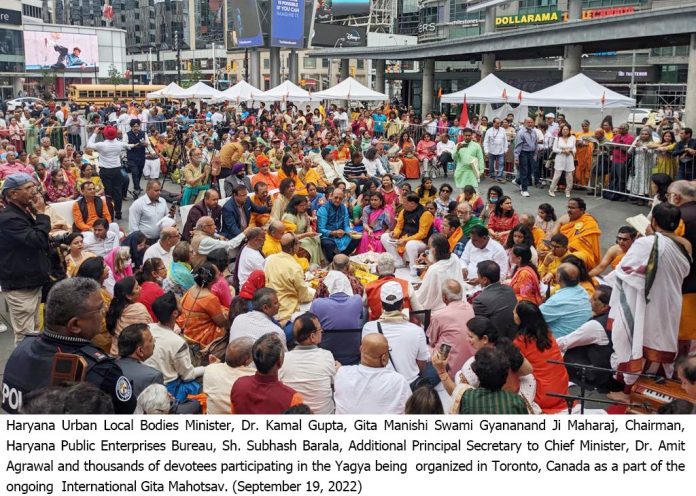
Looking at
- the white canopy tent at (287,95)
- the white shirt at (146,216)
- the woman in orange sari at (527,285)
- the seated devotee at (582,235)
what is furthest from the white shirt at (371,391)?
the white canopy tent at (287,95)

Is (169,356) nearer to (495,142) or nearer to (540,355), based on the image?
(540,355)

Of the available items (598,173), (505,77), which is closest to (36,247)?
(598,173)

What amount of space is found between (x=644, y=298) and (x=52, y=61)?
287ft

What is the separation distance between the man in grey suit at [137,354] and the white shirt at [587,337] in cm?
342

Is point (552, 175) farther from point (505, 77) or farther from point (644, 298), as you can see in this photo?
point (505, 77)

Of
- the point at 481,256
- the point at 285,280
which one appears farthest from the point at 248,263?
the point at 481,256

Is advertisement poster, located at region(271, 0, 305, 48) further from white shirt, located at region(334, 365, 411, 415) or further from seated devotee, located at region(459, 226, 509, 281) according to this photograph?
white shirt, located at region(334, 365, 411, 415)

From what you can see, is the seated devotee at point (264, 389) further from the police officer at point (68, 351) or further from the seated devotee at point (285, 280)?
the seated devotee at point (285, 280)

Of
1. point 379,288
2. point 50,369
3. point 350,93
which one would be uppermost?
point 350,93

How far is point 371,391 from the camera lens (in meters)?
4.36

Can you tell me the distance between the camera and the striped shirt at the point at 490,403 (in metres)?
3.66

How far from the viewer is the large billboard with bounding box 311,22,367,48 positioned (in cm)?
6372

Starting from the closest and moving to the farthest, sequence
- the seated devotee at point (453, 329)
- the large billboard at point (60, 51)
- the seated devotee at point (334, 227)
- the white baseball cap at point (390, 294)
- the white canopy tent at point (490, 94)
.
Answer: the white baseball cap at point (390, 294) < the seated devotee at point (453, 329) < the seated devotee at point (334, 227) < the white canopy tent at point (490, 94) < the large billboard at point (60, 51)

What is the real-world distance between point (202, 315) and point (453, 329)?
92.9 inches
